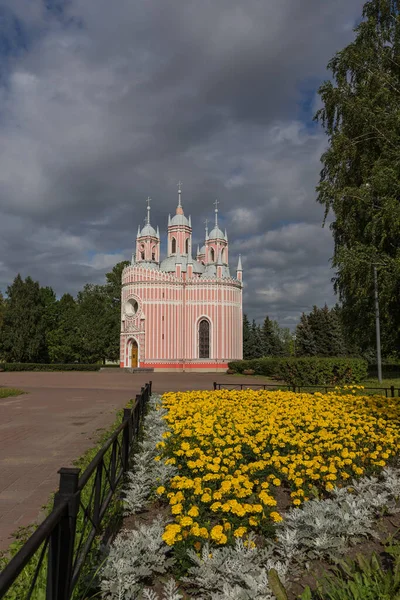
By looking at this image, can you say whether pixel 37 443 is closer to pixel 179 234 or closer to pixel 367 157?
pixel 367 157

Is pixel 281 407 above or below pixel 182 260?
below

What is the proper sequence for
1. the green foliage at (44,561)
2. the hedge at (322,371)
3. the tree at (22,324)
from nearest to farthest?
1. the green foliage at (44,561)
2. the hedge at (322,371)
3. the tree at (22,324)

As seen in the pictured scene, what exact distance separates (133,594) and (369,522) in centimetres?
225

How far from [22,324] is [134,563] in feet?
157

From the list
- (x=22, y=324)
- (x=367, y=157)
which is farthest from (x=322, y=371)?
(x=22, y=324)

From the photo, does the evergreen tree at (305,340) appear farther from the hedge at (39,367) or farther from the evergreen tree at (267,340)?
the hedge at (39,367)

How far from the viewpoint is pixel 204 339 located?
46.2 meters

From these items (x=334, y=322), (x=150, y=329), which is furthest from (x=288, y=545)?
(x=334, y=322)

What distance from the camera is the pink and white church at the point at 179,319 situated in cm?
4472

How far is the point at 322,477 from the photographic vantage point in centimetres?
523

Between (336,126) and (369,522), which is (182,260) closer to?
(336,126)

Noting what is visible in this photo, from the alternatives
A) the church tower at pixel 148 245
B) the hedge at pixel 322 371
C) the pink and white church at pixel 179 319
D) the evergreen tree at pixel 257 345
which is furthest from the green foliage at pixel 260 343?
the hedge at pixel 322 371

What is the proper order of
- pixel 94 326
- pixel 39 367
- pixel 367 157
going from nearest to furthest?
1. pixel 367 157
2. pixel 39 367
3. pixel 94 326

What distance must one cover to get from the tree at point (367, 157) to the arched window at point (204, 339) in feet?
102
